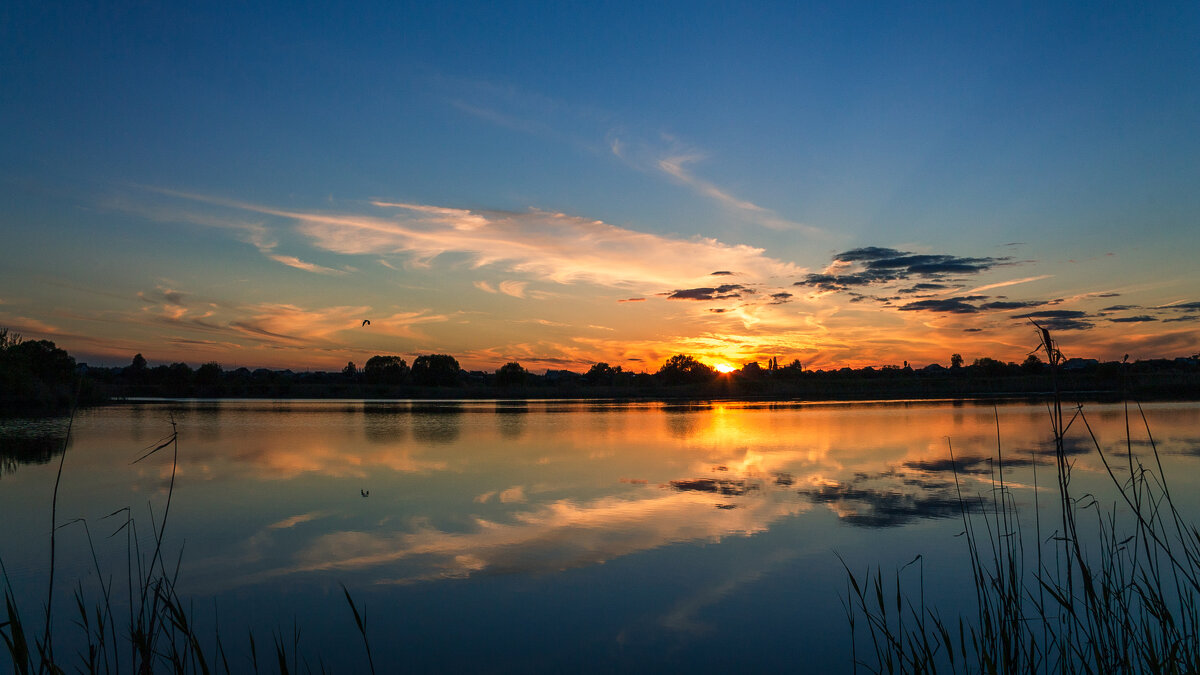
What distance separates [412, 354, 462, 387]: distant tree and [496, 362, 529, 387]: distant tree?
262 inches

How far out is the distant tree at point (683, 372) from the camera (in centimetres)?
11094

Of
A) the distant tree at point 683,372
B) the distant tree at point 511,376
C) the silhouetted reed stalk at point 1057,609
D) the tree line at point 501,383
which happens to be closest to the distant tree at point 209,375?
the tree line at point 501,383

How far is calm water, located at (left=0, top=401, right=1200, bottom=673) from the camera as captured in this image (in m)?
5.74

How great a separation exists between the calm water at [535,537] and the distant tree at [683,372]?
91.9 meters

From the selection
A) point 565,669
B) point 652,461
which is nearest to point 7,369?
point 652,461

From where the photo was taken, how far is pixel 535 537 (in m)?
8.81

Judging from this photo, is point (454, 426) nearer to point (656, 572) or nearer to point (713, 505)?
point (713, 505)

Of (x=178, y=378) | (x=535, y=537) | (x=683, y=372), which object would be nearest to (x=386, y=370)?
(x=178, y=378)

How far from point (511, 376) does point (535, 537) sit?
315 feet

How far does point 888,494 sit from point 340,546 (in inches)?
346

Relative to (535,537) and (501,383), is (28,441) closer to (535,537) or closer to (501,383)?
(535,537)

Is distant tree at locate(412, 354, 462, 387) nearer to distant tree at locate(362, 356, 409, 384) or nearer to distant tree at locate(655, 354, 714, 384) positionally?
distant tree at locate(362, 356, 409, 384)

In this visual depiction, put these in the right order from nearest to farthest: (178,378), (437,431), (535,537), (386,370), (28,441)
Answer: (535,537)
(28,441)
(437,431)
(178,378)
(386,370)

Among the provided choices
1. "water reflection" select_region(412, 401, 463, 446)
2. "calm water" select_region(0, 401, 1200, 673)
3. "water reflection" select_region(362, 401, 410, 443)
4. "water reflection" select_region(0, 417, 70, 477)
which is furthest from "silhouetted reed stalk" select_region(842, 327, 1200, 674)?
"water reflection" select_region(362, 401, 410, 443)
